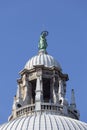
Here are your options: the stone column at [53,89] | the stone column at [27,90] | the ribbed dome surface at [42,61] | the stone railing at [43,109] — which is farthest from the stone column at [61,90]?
the stone column at [27,90]

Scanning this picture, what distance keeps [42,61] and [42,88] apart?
450cm

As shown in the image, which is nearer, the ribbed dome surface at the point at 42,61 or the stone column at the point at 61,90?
the stone column at the point at 61,90

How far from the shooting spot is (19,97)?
66938 millimetres

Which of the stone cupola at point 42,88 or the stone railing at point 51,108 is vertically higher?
the stone cupola at point 42,88

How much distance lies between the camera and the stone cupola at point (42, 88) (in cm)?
6347

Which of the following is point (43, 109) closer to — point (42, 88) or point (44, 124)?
point (42, 88)

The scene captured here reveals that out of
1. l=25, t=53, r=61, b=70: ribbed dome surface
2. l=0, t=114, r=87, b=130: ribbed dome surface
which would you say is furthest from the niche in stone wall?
l=0, t=114, r=87, b=130: ribbed dome surface

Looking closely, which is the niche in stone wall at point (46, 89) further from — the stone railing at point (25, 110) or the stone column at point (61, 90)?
the stone railing at point (25, 110)

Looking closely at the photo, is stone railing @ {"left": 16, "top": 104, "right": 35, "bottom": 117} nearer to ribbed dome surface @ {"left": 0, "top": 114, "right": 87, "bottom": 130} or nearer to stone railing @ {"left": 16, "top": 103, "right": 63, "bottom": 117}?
stone railing @ {"left": 16, "top": 103, "right": 63, "bottom": 117}

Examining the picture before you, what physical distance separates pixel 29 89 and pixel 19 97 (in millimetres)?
1740

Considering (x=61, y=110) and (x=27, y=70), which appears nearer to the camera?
(x=61, y=110)

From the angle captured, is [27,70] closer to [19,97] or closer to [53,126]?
[19,97]

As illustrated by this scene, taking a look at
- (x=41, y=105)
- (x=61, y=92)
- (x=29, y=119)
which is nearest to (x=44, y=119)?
(x=29, y=119)

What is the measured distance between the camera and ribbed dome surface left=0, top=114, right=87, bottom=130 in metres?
53.8
